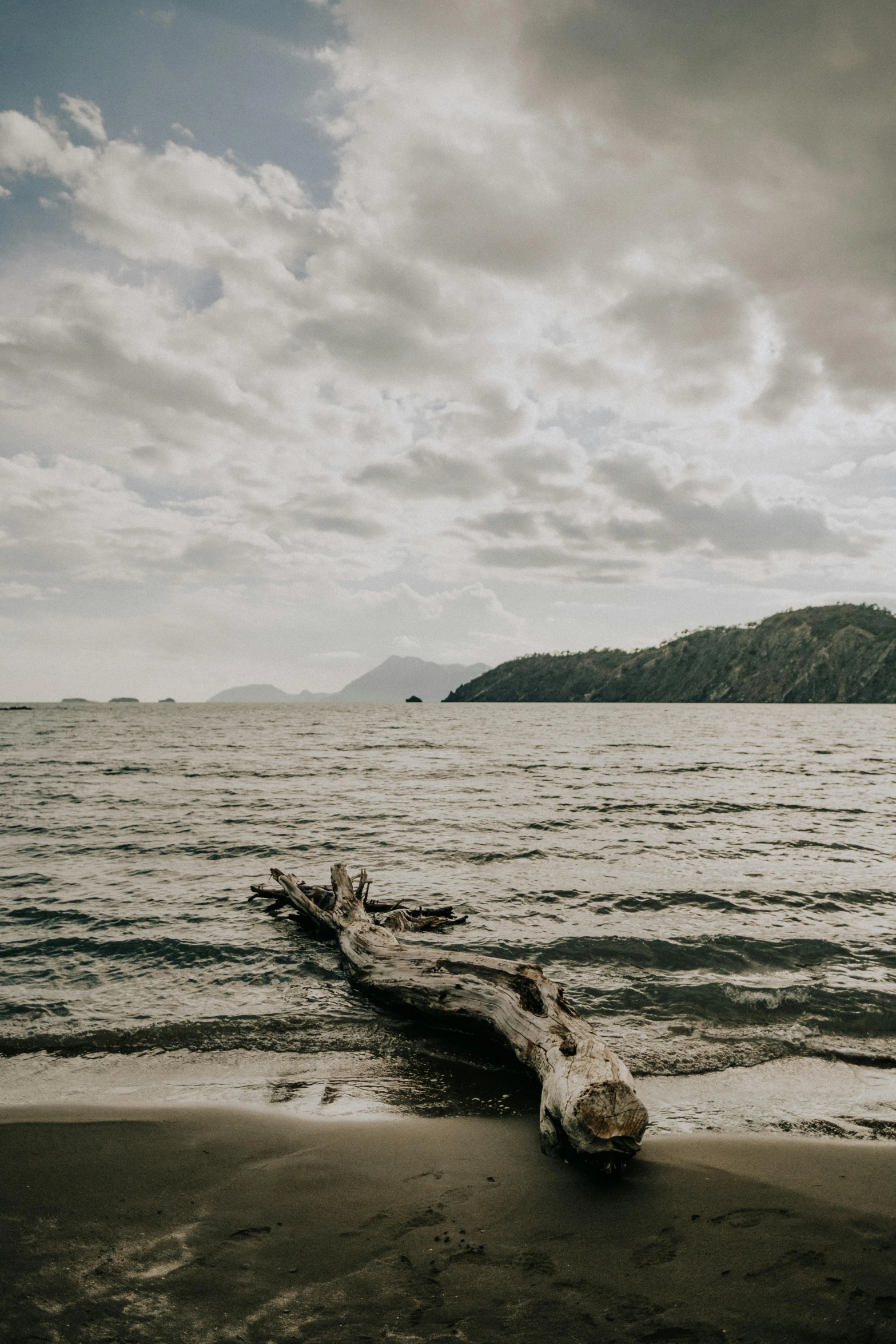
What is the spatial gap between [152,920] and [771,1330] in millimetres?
10008

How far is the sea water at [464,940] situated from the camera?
6.23 m

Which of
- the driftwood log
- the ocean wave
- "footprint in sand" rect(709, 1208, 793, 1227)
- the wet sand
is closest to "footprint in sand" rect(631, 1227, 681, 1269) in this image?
the wet sand

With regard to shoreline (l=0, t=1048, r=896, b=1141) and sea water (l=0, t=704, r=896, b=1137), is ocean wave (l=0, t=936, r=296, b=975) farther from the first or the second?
shoreline (l=0, t=1048, r=896, b=1141)

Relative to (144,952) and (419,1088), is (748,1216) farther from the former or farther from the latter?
(144,952)

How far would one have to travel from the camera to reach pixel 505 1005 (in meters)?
6.44

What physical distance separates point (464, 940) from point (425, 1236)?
6319 millimetres

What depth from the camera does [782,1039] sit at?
7129mm

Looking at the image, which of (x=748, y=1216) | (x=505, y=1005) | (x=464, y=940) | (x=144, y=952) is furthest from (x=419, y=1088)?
(x=144, y=952)

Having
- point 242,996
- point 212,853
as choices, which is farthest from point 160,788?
point 242,996

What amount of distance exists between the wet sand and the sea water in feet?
2.47

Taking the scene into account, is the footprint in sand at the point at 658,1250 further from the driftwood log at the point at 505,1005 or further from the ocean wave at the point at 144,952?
the ocean wave at the point at 144,952

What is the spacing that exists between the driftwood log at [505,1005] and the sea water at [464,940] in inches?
13.0

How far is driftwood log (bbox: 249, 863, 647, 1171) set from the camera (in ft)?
15.1

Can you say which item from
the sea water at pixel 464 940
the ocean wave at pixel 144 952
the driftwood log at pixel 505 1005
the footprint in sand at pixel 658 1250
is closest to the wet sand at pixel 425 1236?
the footprint in sand at pixel 658 1250
